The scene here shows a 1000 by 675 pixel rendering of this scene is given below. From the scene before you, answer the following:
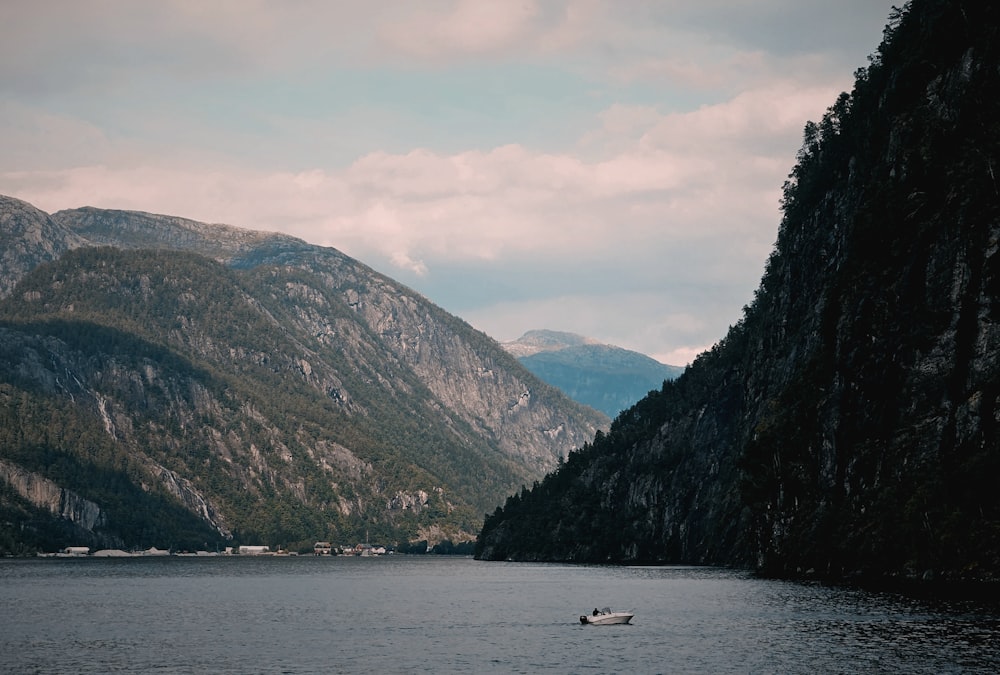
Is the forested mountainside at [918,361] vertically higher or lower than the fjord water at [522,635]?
higher

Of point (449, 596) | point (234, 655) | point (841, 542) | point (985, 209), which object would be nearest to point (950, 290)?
point (985, 209)

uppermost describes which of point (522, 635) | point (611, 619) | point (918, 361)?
point (918, 361)

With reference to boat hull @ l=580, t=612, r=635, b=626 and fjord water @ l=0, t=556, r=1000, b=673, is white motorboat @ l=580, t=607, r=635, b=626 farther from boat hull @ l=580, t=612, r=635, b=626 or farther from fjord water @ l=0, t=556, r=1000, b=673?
fjord water @ l=0, t=556, r=1000, b=673

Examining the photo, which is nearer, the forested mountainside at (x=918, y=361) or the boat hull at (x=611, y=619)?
the boat hull at (x=611, y=619)

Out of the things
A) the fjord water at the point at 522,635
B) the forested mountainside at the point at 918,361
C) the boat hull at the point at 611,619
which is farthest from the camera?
the forested mountainside at the point at 918,361

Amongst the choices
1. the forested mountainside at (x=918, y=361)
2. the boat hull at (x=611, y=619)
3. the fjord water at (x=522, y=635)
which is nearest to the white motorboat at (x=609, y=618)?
the boat hull at (x=611, y=619)

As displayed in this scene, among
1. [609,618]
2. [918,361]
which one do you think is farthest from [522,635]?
[918,361]

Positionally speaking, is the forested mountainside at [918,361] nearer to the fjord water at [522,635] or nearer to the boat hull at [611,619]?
the fjord water at [522,635]

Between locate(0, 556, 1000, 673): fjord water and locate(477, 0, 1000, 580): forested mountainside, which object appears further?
locate(477, 0, 1000, 580): forested mountainside

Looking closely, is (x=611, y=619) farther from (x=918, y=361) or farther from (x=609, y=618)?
(x=918, y=361)

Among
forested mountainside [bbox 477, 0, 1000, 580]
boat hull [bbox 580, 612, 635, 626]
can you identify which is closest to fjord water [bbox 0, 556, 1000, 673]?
boat hull [bbox 580, 612, 635, 626]

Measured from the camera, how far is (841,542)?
552 ft

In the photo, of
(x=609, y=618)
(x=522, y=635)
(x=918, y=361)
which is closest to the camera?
(x=522, y=635)

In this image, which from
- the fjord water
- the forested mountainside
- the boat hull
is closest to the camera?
the fjord water
